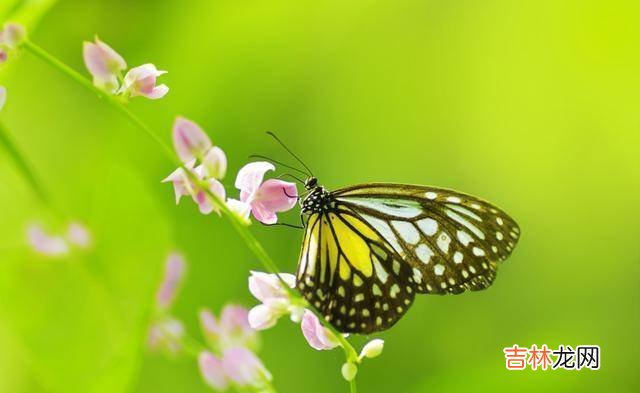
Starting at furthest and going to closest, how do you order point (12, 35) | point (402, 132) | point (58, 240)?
point (402, 132) → point (58, 240) → point (12, 35)

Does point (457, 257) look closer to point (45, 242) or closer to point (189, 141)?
point (189, 141)

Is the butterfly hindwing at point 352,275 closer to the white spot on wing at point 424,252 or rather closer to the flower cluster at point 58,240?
the white spot on wing at point 424,252

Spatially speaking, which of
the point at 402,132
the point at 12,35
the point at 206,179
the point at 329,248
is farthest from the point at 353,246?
the point at 402,132

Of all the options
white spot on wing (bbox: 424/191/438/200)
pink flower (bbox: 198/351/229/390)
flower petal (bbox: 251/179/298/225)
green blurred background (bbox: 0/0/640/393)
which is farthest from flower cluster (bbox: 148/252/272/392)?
green blurred background (bbox: 0/0/640/393)

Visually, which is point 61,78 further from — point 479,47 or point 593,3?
point 593,3

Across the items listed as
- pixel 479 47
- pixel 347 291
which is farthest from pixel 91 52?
pixel 479 47

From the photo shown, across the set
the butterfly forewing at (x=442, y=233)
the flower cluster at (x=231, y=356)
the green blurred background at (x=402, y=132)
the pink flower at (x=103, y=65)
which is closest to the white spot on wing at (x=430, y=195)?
the butterfly forewing at (x=442, y=233)

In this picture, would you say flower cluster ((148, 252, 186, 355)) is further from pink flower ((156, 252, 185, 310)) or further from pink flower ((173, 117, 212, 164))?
pink flower ((173, 117, 212, 164))
